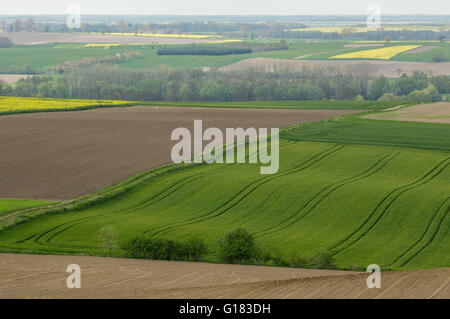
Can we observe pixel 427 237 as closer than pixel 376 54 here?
Yes

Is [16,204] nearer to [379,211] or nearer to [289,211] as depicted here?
[289,211]

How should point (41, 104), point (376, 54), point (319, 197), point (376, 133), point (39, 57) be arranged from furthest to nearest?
point (376, 54) → point (39, 57) → point (41, 104) → point (376, 133) → point (319, 197)

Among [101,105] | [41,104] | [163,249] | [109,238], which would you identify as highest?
[109,238]

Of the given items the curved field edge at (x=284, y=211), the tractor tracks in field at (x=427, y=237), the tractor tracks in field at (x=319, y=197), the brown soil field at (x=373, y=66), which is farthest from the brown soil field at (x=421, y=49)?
the tractor tracks in field at (x=427, y=237)

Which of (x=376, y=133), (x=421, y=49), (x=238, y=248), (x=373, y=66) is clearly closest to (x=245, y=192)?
(x=238, y=248)

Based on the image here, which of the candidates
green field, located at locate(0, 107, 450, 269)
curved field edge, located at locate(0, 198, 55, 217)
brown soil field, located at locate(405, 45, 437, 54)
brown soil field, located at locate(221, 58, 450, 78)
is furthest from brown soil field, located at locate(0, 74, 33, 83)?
curved field edge, located at locate(0, 198, 55, 217)
